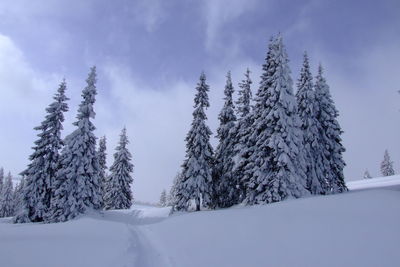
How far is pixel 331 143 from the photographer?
35062 millimetres

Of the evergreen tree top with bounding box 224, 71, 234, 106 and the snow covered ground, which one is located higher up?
the evergreen tree top with bounding box 224, 71, 234, 106

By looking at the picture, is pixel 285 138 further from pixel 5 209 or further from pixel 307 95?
pixel 5 209

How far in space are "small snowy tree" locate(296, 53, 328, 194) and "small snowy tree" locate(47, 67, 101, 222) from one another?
77.9 ft

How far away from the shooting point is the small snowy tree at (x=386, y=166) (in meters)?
78.6

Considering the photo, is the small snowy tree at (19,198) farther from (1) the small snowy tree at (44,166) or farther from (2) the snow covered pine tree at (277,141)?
(2) the snow covered pine tree at (277,141)

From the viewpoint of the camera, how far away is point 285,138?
2723 cm

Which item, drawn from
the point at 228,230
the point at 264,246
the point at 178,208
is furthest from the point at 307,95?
the point at 264,246

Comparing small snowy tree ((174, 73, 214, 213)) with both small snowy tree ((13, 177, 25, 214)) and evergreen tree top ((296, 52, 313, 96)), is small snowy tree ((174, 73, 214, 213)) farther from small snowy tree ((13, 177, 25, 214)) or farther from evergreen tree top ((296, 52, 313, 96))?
small snowy tree ((13, 177, 25, 214))

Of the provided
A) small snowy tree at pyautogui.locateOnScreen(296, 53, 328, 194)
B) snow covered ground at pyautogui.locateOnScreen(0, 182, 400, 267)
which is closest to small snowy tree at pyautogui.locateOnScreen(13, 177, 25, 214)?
snow covered ground at pyautogui.locateOnScreen(0, 182, 400, 267)

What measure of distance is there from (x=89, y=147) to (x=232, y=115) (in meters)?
17.9

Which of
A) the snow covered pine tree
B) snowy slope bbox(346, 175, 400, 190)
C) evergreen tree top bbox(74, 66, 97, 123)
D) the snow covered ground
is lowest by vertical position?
the snow covered ground

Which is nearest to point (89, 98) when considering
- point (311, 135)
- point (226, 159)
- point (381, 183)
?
point (226, 159)

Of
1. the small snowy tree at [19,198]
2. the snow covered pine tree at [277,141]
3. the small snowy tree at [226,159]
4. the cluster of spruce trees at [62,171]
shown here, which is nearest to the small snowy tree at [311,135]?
the snow covered pine tree at [277,141]

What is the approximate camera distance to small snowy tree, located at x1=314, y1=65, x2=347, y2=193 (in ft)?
114
